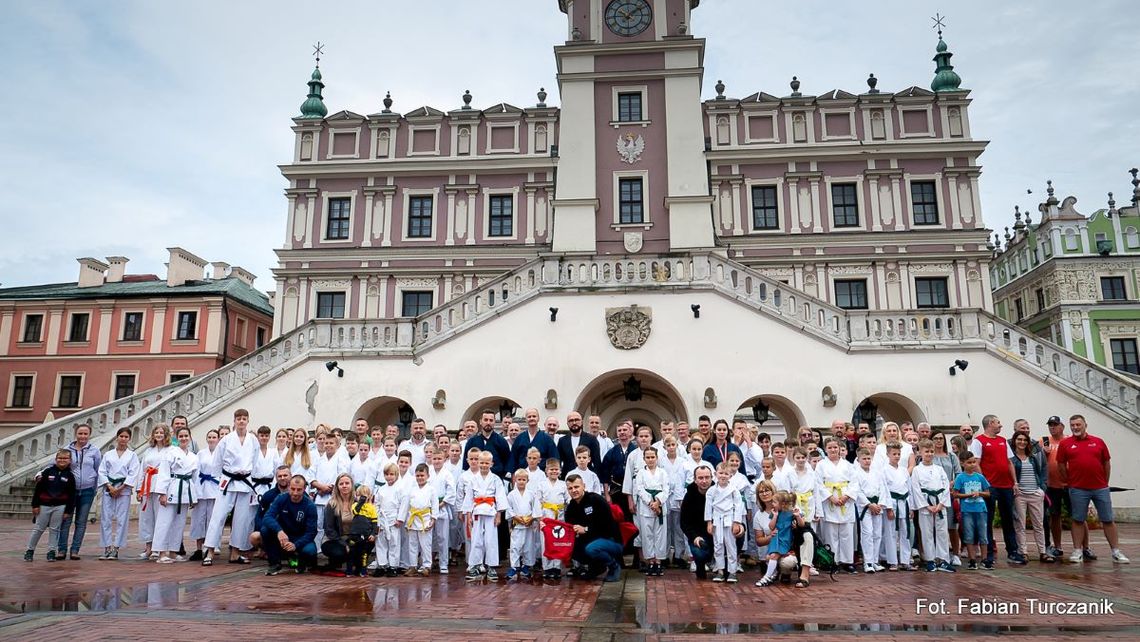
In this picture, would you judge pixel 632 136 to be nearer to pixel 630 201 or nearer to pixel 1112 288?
pixel 630 201

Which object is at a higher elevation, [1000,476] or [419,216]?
[419,216]

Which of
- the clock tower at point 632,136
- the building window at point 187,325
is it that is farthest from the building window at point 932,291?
the building window at point 187,325

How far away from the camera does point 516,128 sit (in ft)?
102

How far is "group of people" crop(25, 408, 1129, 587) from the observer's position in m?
9.62

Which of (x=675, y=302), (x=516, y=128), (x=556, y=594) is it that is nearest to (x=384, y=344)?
(x=675, y=302)

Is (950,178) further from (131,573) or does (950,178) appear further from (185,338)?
(185,338)

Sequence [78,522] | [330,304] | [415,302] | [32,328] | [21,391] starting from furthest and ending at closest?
[32,328] → [21,391] → [330,304] → [415,302] → [78,522]

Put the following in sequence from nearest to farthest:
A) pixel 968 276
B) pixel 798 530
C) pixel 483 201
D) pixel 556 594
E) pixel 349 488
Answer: pixel 556 594 → pixel 798 530 → pixel 349 488 → pixel 968 276 → pixel 483 201

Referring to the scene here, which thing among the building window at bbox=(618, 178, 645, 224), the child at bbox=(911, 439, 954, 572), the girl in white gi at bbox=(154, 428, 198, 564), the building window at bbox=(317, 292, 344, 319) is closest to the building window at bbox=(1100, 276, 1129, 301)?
the building window at bbox=(618, 178, 645, 224)

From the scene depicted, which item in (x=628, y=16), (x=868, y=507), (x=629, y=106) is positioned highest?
(x=628, y=16)

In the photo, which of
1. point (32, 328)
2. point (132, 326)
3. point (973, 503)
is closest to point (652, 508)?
point (973, 503)

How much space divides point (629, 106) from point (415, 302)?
37.3ft

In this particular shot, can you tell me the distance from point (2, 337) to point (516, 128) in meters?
27.9

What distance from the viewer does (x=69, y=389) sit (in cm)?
3550
